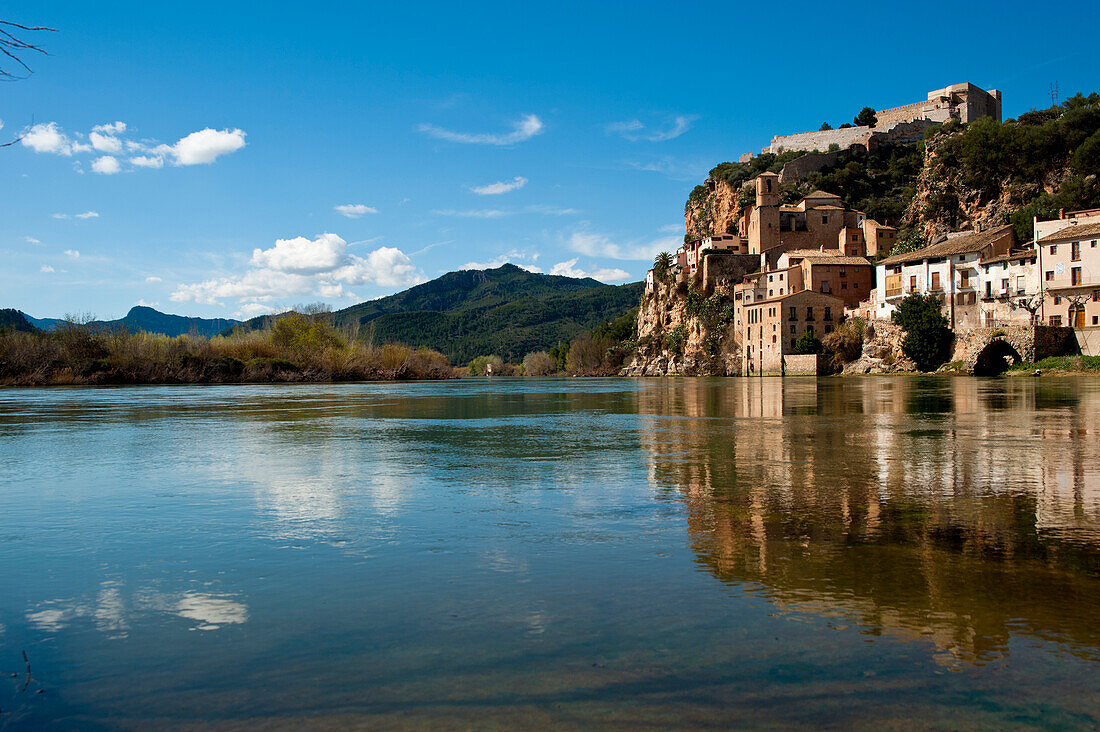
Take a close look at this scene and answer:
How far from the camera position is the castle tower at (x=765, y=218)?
92938mm

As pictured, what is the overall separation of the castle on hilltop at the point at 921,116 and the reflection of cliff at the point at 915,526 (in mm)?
109189

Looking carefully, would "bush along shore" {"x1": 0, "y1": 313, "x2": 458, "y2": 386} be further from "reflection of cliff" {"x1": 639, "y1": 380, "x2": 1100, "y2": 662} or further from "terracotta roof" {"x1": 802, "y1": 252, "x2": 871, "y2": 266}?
"reflection of cliff" {"x1": 639, "y1": 380, "x2": 1100, "y2": 662}

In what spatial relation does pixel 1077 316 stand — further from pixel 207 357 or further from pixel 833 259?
pixel 207 357

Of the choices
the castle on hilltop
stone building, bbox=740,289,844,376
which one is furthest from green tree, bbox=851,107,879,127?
stone building, bbox=740,289,844,376

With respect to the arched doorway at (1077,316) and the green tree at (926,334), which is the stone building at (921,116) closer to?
the green tree at (926,334)

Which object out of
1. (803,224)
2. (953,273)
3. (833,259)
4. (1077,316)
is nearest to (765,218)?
(803,224)

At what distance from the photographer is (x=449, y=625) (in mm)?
4262

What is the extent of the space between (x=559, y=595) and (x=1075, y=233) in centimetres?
6275

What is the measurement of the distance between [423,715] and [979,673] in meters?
2.59

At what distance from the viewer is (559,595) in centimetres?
478

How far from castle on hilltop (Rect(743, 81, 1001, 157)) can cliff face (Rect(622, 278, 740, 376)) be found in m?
35.8

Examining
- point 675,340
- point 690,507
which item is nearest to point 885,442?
point 690,507

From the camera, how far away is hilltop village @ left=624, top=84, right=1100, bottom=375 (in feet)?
179

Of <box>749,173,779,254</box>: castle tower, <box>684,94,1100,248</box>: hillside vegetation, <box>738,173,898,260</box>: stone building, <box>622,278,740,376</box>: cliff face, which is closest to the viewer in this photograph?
<box>684,94,1100,248</box>: hillside vegetation
